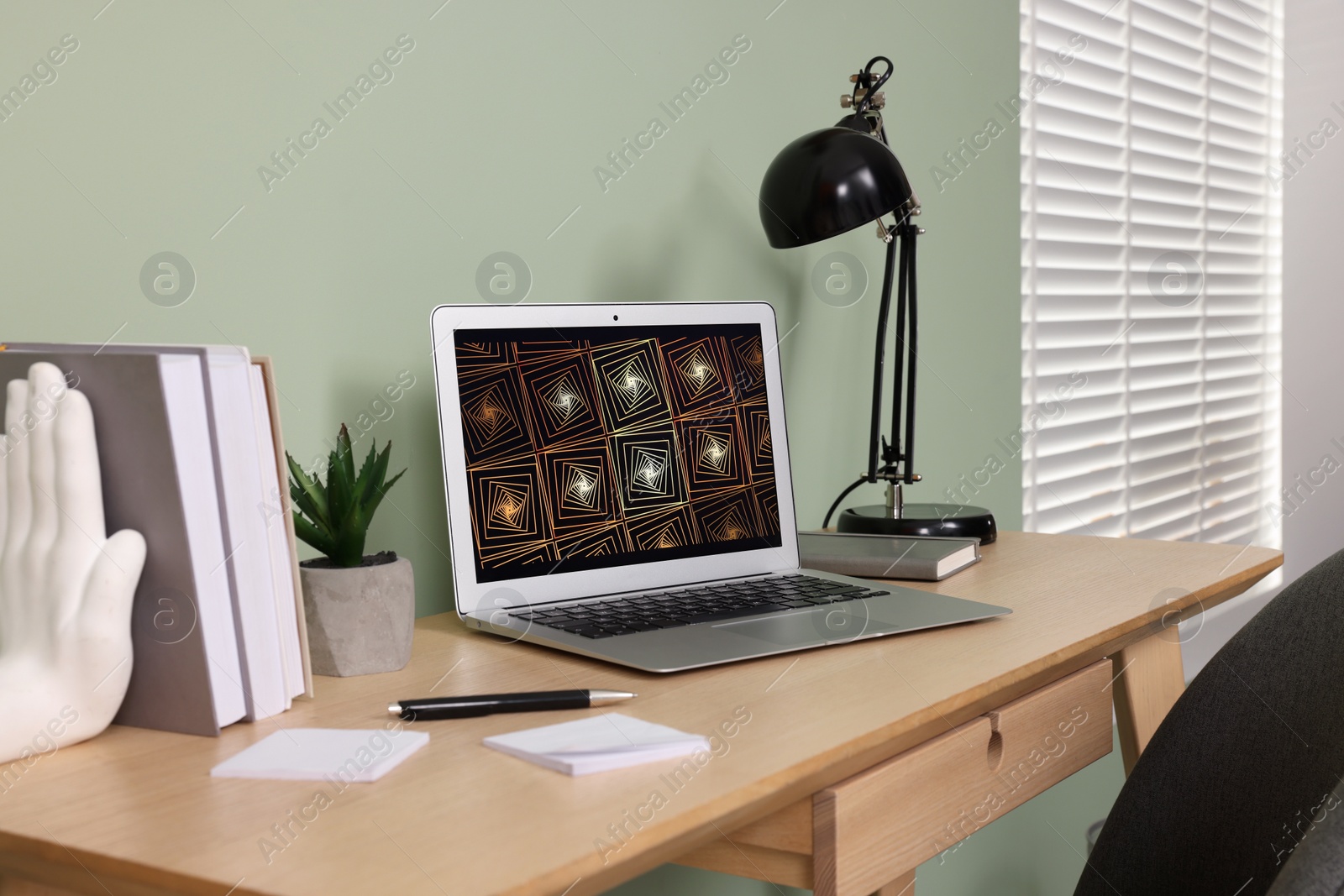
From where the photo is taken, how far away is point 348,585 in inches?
30.3

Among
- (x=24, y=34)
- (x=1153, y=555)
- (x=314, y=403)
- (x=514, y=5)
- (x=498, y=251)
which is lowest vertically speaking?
(x=1153, y=555)

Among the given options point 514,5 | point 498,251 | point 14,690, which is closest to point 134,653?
point 14,690

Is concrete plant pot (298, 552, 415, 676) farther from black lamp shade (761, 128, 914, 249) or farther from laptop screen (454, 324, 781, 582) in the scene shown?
black lamp shade (761, 128, 914, 249)

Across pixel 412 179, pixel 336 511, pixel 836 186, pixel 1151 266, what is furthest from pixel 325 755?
pixel 1151 266

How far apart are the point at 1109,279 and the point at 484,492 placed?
1.68 metres

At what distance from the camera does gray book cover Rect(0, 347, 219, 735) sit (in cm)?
63

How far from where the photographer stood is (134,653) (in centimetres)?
65

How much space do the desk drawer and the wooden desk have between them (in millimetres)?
12

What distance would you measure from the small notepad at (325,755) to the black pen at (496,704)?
22 millimetres

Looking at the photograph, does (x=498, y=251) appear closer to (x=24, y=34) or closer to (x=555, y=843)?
(x=24, y=34)

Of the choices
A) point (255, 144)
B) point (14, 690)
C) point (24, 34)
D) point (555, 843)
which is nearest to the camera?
point (555, 843)

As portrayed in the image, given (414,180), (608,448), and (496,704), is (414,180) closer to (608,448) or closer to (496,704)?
(608,448)

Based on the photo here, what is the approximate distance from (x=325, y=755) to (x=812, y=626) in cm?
40

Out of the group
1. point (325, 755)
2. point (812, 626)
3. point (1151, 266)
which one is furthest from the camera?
point (1151, 266)
